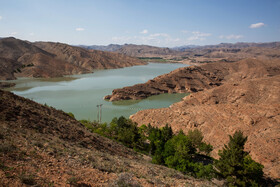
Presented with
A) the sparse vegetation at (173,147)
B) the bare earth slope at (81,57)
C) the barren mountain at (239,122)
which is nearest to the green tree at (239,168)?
the sparse vegetation at (173,147)

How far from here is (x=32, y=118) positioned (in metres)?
13.8

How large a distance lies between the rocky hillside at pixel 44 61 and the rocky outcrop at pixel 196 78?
51744 mm

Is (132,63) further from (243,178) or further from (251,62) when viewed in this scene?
(243,178)

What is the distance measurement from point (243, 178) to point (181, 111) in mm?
18741

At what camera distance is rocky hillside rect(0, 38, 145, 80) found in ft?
289

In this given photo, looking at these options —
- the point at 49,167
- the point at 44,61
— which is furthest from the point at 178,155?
the point at 44,61

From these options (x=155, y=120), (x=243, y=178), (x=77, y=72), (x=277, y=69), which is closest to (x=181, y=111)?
(x=155, y=120)

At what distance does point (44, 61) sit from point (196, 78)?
8048 centimetres

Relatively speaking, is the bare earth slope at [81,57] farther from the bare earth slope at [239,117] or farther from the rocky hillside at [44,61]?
the bare earth slope at [239,117]

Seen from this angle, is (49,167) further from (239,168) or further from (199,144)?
(199,144)

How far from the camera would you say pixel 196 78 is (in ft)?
245

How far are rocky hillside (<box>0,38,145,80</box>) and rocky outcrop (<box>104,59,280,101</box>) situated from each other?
170ft

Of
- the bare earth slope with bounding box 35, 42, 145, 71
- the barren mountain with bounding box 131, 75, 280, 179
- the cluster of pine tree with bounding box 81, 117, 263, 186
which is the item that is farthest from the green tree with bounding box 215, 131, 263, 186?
the bare earth slope with bounding box 35, 42, 145, 71

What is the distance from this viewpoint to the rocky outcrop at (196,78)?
58231 millimetres
